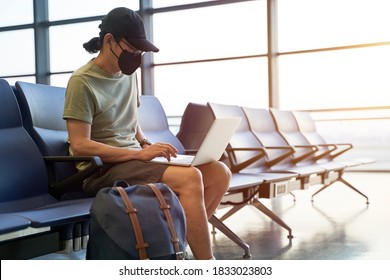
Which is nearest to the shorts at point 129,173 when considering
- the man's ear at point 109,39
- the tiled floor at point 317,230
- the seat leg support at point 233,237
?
the man's ear at point 109,39

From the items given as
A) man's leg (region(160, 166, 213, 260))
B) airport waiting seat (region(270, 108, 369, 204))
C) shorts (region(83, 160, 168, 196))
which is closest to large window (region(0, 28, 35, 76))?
airport waiting seat (region(270, 108, 369, 204))

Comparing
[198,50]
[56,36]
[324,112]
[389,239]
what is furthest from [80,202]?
[56,36]

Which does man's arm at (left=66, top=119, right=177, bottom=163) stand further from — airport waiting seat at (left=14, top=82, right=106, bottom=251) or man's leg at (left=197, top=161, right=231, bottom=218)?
man's leg at (left=197, top=161, right=231, bottom=218)

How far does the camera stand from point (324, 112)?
704 cm

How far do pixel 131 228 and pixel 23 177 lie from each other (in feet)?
2.06

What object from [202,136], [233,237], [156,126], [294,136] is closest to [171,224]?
[233,237]

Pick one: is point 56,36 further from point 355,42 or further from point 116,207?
point 116,207

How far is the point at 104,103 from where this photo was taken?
6.57ft

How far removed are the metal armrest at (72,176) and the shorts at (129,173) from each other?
0.19 feet

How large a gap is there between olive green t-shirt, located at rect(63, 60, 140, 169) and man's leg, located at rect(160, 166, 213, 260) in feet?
1.13

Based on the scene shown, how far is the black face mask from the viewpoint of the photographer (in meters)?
2.02

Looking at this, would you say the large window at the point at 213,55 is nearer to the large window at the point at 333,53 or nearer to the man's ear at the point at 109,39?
the large window at the point at 333,53

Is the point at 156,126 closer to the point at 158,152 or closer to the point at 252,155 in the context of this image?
the point at 252,155
